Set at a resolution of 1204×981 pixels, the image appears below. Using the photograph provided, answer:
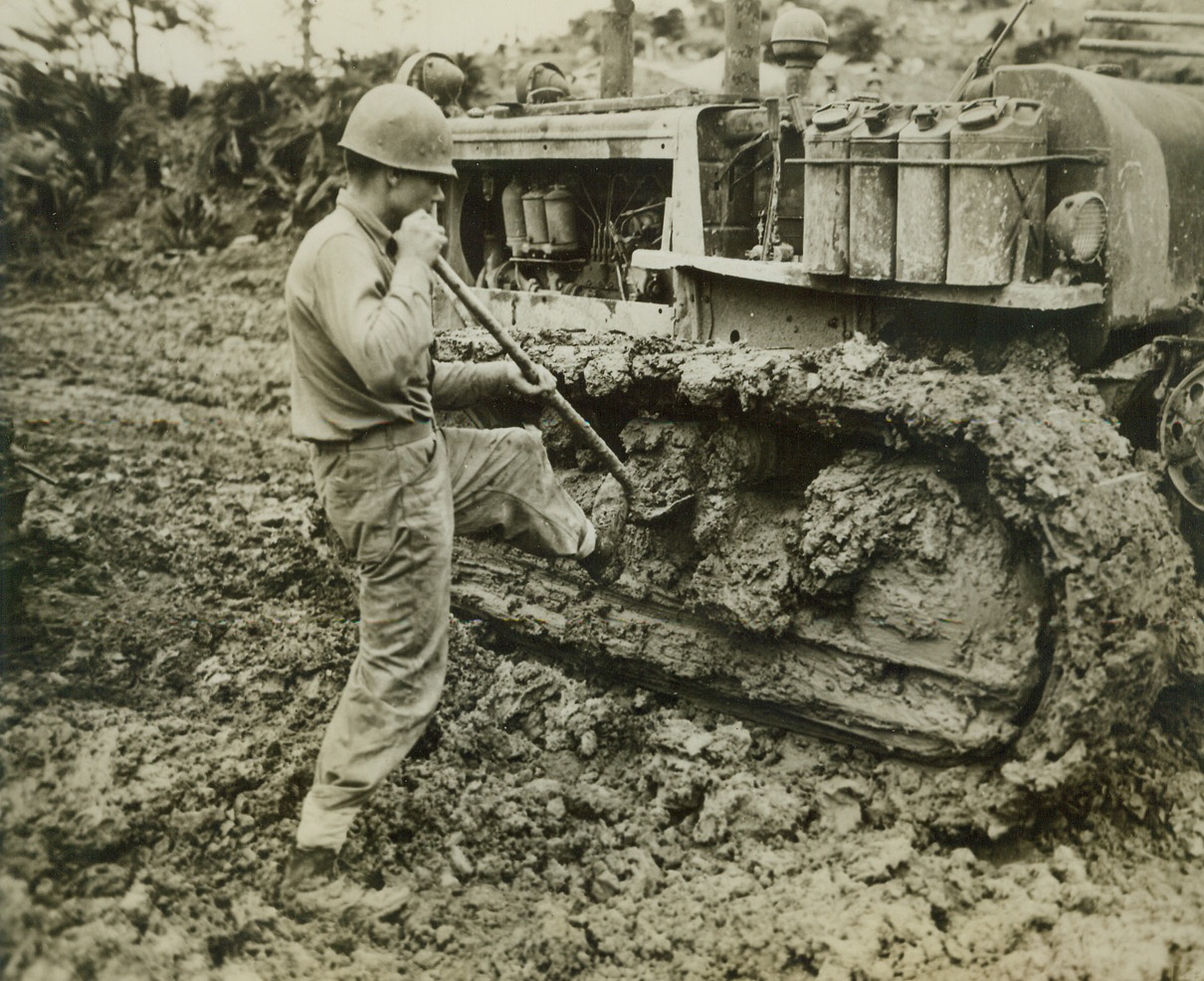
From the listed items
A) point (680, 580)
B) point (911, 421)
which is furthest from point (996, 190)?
point (680, 580)

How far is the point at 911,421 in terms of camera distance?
370 cm

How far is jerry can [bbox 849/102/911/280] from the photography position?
412cm

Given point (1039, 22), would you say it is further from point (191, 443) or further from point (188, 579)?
point (188, 579)

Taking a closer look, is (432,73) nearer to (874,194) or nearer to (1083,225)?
(874,194)

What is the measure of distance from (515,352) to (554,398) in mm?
210

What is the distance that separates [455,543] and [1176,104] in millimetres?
3409

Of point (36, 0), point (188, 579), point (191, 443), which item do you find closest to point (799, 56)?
point (36, 0)

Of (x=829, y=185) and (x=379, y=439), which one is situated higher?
(x=829, y=185)

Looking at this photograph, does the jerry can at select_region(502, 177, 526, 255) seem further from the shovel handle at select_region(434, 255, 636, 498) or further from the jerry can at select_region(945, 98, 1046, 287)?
the jerry can at select_region(945, 98, 1046, 287)

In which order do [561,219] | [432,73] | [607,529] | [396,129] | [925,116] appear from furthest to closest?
[561,219]
[432,73]
[607,529]
[925,116]
[396,129]


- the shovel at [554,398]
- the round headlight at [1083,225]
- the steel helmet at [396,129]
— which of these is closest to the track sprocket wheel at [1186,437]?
the round headlight at [1083,225]

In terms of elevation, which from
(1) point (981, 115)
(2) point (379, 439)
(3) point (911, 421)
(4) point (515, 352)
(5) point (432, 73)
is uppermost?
(5) point (432, 73)

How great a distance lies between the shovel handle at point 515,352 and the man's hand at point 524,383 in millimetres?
13

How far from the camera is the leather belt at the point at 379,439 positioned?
3264 mm
